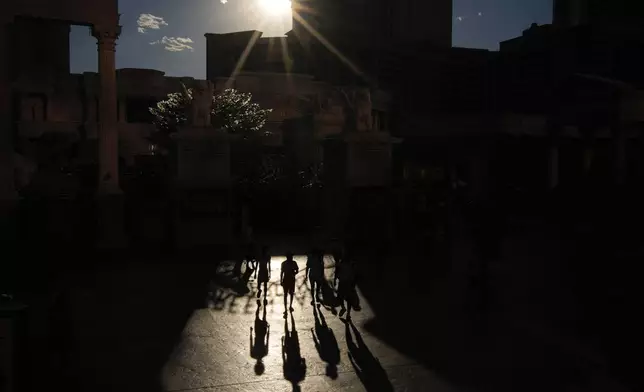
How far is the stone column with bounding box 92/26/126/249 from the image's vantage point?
1948cm

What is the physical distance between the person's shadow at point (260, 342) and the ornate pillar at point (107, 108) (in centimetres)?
1133

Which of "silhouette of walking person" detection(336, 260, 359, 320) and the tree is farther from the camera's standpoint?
the tree

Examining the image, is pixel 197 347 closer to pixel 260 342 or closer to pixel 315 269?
pixel 260 342

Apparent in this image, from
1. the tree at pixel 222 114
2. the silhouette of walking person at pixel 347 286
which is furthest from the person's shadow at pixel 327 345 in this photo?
the tree at pixel 222 114

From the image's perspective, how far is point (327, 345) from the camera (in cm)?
1002

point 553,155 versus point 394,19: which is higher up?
point 394,19

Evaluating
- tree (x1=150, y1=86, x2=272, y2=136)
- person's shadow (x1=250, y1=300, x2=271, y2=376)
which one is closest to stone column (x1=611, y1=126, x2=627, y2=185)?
tree (x1=150, y1=86, x2=272, y2=136)

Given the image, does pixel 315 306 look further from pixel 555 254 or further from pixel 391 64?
pixel 391 64

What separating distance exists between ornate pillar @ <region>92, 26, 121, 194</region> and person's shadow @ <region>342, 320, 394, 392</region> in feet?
42.8

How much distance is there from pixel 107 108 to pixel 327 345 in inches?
582

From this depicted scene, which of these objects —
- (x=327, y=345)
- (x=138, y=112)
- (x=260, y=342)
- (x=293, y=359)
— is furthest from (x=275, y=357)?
(x=138, y=112)

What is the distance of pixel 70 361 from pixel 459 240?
1693 centimetres

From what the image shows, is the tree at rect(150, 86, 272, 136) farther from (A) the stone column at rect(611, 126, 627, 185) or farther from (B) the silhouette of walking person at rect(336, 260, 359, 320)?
(A) the stone column at rect(611, 126, 627, 185)

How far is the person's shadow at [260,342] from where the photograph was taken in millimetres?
9008
